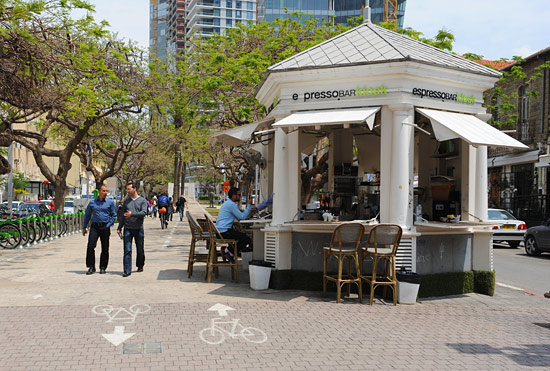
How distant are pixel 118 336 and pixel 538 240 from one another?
55.7ft

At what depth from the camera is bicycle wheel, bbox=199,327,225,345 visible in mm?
6391

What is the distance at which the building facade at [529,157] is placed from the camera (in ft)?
106

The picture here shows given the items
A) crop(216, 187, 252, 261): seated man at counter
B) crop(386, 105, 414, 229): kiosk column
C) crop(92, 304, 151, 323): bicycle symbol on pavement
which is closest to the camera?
crop(92, 304, 151, 323): bicycle symbol on pavement

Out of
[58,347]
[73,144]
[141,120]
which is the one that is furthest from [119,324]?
[141,120]

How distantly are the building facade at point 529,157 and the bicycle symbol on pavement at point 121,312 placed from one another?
26781mm

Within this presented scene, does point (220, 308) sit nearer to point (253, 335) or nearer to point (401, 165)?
point (253, 335)

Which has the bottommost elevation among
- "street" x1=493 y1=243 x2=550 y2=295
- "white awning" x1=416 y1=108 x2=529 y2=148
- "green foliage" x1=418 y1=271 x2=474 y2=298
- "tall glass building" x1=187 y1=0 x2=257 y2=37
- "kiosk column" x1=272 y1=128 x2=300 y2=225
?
"street" x1=493 y1=243 x2=550 y2=295

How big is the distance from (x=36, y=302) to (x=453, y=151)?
8124 millimetres

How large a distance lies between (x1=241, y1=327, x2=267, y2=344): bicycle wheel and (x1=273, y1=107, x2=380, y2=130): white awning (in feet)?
11.3

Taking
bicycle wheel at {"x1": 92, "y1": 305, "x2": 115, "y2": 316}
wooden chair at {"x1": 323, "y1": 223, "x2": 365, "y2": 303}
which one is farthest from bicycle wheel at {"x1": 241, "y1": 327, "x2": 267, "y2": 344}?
wooden chair at {"x1": 323, "y1": 223, "x2": 365, "y2": 303}

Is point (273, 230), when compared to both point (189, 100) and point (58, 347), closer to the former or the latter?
point (58, 347)

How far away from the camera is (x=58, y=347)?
6.02 meters

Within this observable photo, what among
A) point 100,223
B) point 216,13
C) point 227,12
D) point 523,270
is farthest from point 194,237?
point 227,12

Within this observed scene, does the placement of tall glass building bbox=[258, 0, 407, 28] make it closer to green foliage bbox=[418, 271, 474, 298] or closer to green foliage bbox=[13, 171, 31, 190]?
green foliage bbox=[13, 171, 31, 190]
